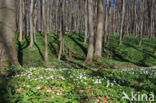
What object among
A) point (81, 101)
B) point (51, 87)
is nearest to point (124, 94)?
point (81, 101)

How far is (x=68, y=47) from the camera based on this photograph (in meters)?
21.9

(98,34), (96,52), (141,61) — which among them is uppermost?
(98,34)

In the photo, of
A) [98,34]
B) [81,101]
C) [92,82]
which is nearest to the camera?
[81,101]

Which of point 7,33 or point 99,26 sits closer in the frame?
point 7,33

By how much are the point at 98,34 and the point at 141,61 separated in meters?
7.25

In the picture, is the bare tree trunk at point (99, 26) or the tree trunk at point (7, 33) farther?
the bare tree trunk at point (99, 26)

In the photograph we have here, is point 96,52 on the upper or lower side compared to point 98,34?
lower

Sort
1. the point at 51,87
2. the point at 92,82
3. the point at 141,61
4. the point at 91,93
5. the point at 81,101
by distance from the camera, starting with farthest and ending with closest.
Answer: the point at 141,61
the point at 92,82
the point at 51,87
the point at 91,93
the point at 81,101

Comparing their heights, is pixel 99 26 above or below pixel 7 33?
above

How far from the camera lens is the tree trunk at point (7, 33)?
700 cm

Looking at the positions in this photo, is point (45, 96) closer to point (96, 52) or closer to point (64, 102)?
point (64, 102)

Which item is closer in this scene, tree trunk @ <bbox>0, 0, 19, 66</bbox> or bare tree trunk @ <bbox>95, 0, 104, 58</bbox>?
tree trunk @ <bbox>0, 0, 19, 66</bbox>

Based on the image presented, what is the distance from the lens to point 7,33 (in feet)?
23.5

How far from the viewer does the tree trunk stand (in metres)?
7.00
